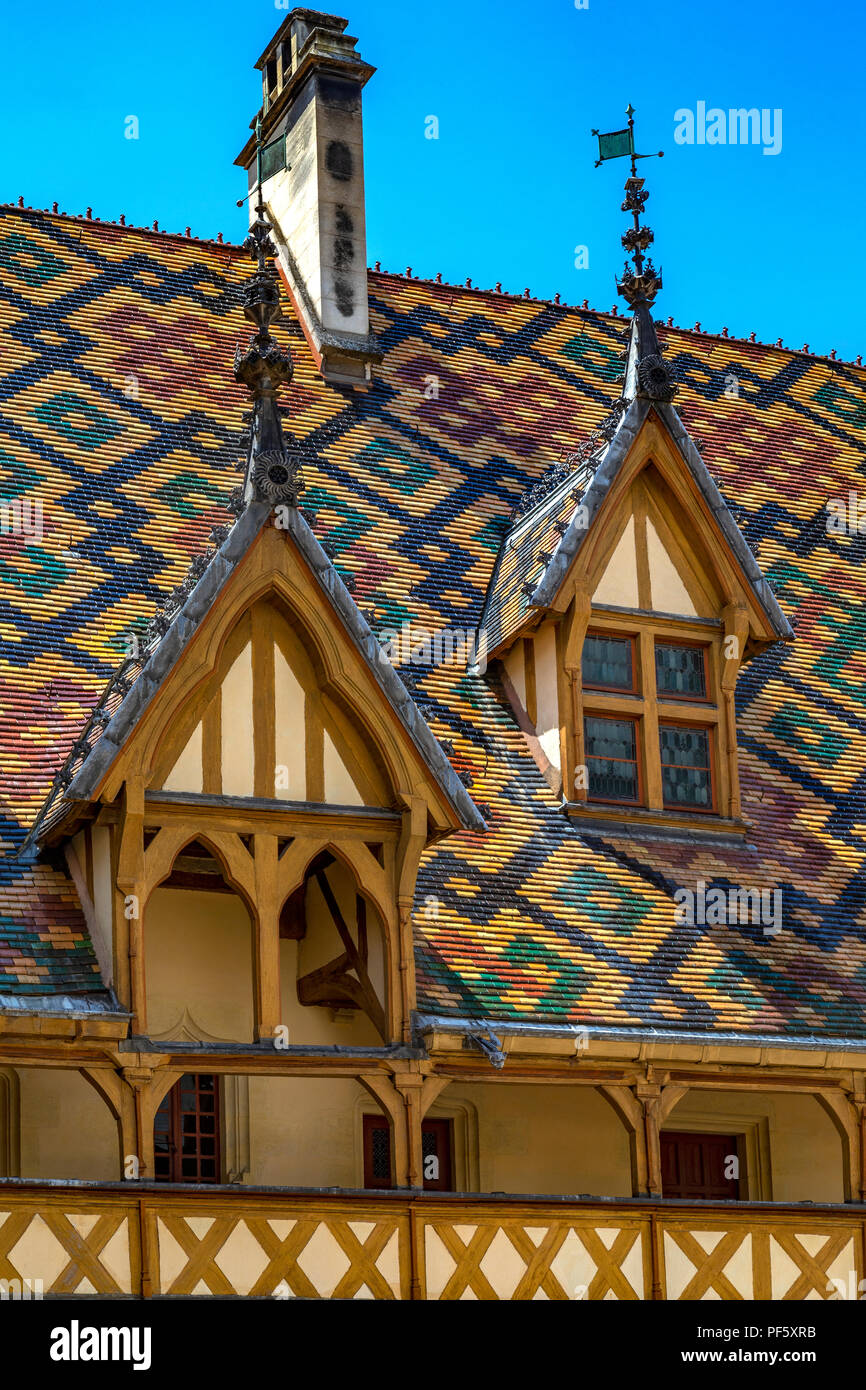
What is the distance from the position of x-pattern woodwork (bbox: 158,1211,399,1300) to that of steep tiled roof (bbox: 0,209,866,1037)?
131 cm

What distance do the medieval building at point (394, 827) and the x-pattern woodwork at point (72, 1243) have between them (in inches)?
0.6

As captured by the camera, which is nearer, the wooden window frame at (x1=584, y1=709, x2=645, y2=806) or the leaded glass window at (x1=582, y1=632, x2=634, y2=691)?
the wooden window frame at (x1=584, y1=709, x2=645, y2=806)

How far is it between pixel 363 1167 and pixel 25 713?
3.24 metres

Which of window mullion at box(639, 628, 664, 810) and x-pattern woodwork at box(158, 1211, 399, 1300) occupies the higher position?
window mullion at box(639, 628, 664, 810)

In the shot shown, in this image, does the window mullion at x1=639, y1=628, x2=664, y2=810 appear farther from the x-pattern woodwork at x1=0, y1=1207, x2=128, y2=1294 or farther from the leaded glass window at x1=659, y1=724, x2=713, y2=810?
the x-pattern woodwork at x1=0, y1=1207, x2=128, y2=1294

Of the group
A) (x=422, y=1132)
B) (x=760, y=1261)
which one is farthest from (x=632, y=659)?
(x=760, y=1261)

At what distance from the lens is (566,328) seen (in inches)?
824

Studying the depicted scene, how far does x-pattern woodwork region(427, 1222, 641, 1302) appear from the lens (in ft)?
41.7

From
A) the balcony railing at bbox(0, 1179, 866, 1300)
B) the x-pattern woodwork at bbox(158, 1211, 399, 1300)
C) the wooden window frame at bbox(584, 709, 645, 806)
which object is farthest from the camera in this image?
the wooden window frame at bbox(584, 709, 645, 806)

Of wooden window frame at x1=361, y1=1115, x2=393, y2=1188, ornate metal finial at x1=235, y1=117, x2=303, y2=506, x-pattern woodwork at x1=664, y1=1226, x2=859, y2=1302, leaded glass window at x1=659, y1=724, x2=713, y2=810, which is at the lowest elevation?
x-pattern woodwork at x1=664, y1=1226, x2=859, y2=1302

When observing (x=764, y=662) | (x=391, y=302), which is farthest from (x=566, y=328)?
(x=764, y=662)

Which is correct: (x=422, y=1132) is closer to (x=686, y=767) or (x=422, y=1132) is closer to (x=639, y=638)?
(x=686, y=767)

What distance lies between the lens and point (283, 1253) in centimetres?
1223

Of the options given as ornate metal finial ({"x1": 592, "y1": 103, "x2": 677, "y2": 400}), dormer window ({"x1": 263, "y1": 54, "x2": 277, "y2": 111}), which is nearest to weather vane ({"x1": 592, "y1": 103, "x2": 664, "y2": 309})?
ornate metal finial ({"x1": 592, "y1": 103, "x2": 677, "y2": 400})
